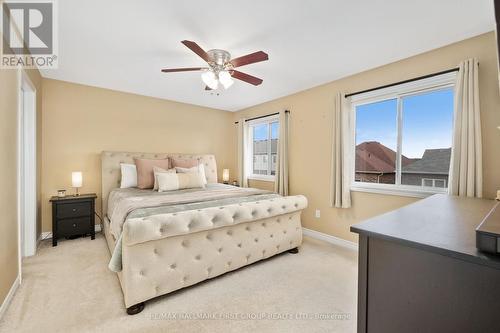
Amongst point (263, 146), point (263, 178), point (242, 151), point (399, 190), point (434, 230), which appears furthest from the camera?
point (242, 151)

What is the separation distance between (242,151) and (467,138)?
11.5ft

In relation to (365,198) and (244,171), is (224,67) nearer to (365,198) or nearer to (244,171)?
(365,198)

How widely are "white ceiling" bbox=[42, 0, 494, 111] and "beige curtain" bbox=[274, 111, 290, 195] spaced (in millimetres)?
962

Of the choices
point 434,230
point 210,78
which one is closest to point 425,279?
point 434,230

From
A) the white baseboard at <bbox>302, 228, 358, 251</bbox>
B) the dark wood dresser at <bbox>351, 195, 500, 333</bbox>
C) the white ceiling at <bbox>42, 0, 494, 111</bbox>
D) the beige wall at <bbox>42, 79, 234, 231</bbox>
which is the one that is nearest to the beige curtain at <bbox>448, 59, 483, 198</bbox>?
the white ceiling at <bbox>42, 0, 494, 111</bbox>

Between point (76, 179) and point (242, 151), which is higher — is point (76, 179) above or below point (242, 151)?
below

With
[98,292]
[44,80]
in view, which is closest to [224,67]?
[98,292]

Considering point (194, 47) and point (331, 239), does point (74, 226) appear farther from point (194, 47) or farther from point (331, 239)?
point (331, 239)

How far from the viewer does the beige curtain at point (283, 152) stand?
12.9ft

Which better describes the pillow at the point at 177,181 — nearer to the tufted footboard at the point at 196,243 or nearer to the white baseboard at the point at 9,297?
the tufted footboard at the point at 196,243

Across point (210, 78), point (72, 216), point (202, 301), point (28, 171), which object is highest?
point (210, 78)

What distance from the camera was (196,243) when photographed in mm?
2031

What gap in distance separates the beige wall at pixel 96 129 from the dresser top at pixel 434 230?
4042mm

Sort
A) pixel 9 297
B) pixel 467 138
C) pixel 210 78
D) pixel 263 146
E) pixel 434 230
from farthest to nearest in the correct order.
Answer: pixel 263 146 < pixel 210 78 < pixel 467 138 < pixel 9 297 < pixel 434 230
